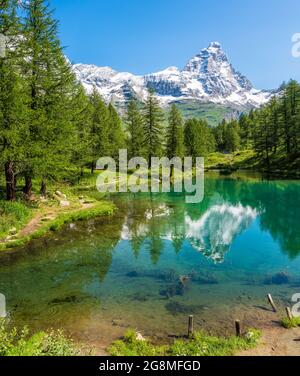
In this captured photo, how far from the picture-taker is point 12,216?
2972 centimetres

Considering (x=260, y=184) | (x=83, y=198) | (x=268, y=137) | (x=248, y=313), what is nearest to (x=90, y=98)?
(x=83, y=198)

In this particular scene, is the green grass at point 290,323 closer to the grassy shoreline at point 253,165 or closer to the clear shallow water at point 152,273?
the clear shallow water at point 152,273

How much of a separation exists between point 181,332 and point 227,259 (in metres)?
11.2

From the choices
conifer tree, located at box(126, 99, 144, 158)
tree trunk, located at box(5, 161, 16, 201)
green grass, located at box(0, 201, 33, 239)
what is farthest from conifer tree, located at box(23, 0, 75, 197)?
conifer tree, located at box(126, 99, 144, 158)

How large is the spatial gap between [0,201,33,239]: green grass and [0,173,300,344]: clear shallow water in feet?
8.51

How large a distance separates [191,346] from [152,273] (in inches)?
358

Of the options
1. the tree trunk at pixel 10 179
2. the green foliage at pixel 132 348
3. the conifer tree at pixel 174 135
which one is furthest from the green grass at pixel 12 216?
the conifer tree at pixel 174 135

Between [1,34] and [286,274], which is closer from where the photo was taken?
[286,274]

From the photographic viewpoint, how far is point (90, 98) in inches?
2896

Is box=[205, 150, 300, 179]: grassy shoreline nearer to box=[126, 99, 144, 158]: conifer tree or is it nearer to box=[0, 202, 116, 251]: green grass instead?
Result: box=[126, 99, 144, 158]: conifer tree

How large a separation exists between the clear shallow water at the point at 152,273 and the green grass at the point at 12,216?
8.51 ft
